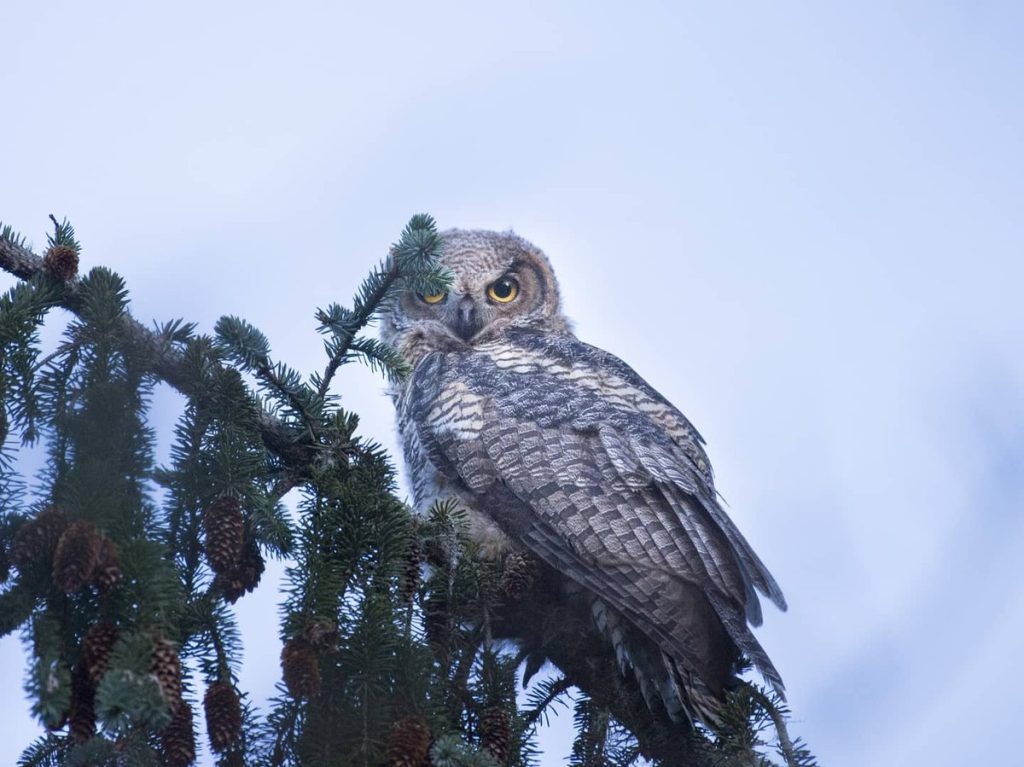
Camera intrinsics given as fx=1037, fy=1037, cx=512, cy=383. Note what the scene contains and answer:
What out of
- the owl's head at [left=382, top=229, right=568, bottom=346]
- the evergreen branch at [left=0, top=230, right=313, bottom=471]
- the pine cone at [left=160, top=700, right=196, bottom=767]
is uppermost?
the owl's head at [left=382, top=229, right=568, bottom=346]

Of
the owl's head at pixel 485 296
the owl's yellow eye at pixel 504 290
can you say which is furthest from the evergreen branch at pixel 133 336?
the owl's yellow eye at pixel 504 290

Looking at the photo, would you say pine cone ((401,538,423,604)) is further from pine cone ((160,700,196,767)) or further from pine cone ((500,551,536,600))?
pine cone ((500,551,536,600))

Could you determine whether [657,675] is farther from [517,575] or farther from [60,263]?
[60,263]

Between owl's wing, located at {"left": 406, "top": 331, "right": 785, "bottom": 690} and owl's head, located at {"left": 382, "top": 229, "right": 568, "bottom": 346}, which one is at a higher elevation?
owl's head, located at {"left": 382, "top": 229, "right": 568, "bottom": 346}

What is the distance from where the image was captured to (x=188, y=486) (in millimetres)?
2189

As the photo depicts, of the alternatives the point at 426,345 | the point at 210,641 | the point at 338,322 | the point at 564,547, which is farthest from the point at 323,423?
the point at 426,345

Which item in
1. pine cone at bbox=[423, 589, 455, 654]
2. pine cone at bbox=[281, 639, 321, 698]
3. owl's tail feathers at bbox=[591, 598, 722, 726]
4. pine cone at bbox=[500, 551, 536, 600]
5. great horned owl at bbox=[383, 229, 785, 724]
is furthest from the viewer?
pine cone at bbox=[500, 551, 536, 600]

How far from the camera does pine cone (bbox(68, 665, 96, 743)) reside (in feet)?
5.82

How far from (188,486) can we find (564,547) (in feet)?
4.70

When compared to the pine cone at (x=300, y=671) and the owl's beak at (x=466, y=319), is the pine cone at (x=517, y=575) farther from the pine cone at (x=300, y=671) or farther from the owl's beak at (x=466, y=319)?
the owl's beak at (x=466, y=319)

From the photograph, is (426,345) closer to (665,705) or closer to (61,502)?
(665,705)

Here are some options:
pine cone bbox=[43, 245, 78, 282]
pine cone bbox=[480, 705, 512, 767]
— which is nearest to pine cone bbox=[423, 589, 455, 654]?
pine cone bbox=[480, 705, 512, 767]

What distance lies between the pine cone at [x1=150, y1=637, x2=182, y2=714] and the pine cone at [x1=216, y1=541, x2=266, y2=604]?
1.14 ft

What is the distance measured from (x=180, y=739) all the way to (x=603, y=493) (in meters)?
1.85
